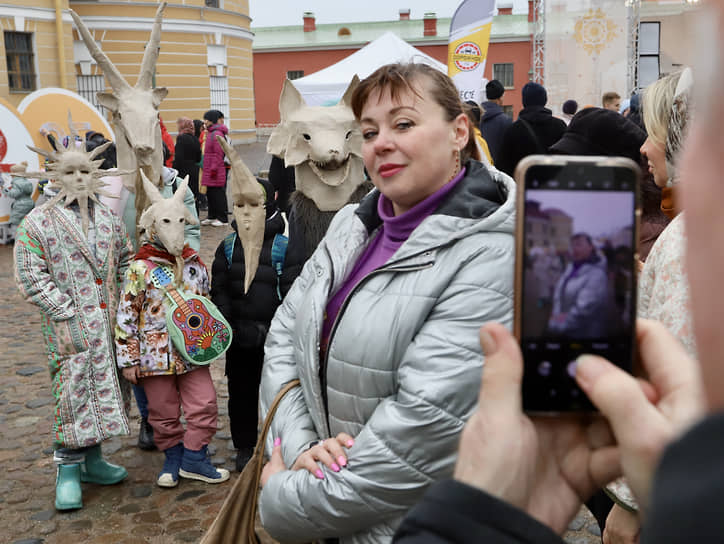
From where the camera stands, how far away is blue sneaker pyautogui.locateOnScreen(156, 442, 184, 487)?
4359 millimetres

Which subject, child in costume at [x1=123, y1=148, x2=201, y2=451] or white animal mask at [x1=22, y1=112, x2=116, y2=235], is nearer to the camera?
white animal mask at [x1=22, y1=112, x2=116, y2=235]

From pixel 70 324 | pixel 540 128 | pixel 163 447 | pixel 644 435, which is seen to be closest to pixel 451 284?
pixel 644 435

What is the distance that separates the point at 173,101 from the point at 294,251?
2497cm

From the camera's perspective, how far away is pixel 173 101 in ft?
89.7

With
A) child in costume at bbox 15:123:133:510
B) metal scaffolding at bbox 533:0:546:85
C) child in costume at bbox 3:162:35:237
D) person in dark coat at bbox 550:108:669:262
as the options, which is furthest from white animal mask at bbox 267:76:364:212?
metal scaffolding at bbox 533:0:546:85

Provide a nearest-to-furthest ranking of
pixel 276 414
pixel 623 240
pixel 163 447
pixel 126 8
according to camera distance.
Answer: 1. pixel 623 240
2. pixel 276 414
3. pixel 163 447
4. pixel 126 8

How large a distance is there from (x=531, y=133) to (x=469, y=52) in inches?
155

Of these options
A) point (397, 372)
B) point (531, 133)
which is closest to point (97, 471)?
point (397, 372)

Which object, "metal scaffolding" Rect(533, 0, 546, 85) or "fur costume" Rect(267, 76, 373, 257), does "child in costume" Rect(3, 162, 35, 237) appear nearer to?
"fur costume" Rect(267, 76, 373, 257)

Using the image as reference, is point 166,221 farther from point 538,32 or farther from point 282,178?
point 538,32

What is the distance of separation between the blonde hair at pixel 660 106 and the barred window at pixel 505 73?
38136mm

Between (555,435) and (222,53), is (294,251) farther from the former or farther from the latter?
(222,53)

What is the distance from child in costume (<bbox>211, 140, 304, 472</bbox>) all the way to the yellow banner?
21.3ft

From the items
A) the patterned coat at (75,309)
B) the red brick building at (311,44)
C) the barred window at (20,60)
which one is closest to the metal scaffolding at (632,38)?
the patterned coat at (75,309)
